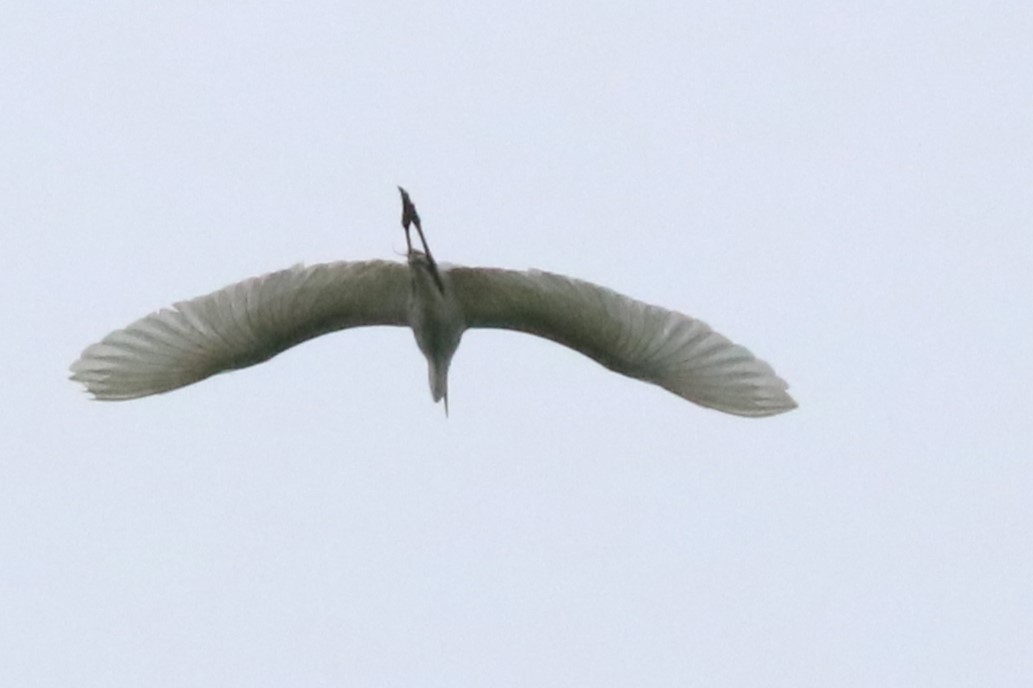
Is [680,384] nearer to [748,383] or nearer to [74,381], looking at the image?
[748,383]

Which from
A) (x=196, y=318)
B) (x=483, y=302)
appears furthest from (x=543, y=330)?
(x=196, y=318)

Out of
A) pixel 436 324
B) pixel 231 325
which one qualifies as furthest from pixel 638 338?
pixel 231 325

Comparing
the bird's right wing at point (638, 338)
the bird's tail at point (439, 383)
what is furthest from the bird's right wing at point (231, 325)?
the bird's right wing at point (638, 338)

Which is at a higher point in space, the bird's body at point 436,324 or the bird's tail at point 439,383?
the bird's body at point 436,324

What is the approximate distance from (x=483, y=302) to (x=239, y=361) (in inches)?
48.0

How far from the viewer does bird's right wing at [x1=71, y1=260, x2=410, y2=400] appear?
21.8 meters

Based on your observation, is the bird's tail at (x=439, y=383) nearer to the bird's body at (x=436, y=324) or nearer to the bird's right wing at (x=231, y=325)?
the bird's body at (x=436, y=324)

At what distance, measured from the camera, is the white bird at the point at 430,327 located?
21.8 m

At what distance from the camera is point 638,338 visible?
22.0 meters

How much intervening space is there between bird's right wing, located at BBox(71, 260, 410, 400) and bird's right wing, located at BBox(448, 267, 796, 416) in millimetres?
456

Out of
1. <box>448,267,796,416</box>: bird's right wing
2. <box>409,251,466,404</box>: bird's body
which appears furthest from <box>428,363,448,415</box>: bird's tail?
<box>448,267,796,416</box>: bird's right wing

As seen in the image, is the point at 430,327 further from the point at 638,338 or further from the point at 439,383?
the point at 638,338

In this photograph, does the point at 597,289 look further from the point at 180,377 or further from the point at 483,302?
the point at 180,377

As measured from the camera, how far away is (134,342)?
21875 mm
